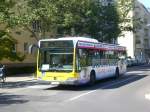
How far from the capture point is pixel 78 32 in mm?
51156

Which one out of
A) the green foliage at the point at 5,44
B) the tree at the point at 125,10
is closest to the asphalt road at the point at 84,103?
the green foliage at the point at 5,44

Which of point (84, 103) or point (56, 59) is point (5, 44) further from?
point (84, 103)

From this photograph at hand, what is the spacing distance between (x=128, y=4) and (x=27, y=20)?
26997 millimetres

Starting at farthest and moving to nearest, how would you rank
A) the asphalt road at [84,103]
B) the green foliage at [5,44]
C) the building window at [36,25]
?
the building window at [36,25] < the green foliage at [5,44] < the asphalt road at [84,103]

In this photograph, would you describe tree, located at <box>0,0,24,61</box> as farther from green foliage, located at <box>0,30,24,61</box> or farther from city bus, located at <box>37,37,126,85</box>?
city bus, located at <box>37,37,126,85</box>

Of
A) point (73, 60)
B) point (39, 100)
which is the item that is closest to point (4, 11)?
point (73, 60)

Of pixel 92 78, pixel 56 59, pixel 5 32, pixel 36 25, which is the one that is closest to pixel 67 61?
pixel 56 59

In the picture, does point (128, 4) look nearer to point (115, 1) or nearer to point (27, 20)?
point (115, 1)

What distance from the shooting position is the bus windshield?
23594mm

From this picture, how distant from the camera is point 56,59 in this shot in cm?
2392

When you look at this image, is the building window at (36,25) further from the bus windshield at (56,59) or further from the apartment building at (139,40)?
the apartment building at (139,40)

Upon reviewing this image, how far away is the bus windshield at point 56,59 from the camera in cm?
2359

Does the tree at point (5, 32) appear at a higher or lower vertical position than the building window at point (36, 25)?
lower

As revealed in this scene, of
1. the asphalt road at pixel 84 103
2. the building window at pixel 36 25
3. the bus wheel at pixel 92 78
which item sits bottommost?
the asphalt road at pixel 84 103
